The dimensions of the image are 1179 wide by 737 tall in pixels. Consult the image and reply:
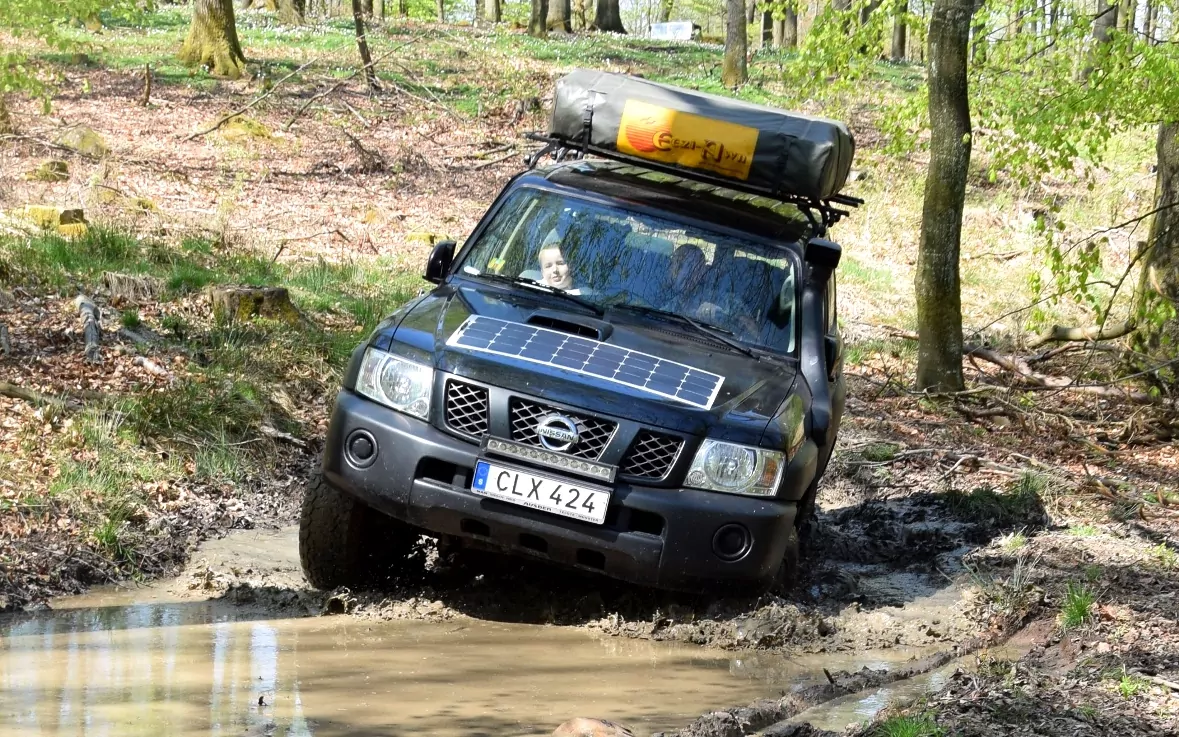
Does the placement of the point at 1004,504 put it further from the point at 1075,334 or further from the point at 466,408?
the point at 1075,334

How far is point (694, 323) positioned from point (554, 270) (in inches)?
27.7

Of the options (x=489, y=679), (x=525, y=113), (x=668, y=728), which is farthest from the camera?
(x=525, y=113)

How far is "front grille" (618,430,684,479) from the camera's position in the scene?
4988mm

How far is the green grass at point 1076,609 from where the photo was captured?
553 centimetres

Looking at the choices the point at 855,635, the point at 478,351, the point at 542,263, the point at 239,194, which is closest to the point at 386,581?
the point at 478,351

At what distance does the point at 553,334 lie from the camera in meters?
5.41

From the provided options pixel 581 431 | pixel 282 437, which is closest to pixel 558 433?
pixel 581 431

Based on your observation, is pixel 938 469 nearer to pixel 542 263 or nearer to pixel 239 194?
pixel 542 263

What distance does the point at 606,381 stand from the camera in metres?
5.08

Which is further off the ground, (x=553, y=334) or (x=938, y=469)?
(x=553, y=334)

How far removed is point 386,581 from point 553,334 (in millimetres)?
1304

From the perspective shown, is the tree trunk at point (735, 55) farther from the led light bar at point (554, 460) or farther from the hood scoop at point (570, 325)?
the led light bar at point (554, 460)

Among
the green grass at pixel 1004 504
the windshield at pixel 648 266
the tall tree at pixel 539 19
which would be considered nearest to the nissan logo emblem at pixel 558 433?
the windshield at pixel 648 266

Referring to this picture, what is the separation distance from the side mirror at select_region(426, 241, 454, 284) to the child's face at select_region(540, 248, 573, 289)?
0.44 metres
